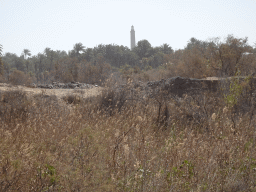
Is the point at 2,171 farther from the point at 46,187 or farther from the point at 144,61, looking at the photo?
the point at 144,61

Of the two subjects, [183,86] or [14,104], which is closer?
[14,104]

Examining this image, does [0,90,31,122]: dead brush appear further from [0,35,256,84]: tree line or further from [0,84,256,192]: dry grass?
[0,35,256,84]: tree line

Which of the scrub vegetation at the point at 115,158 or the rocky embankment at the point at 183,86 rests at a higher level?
the rocky embankment at the point at 183,86

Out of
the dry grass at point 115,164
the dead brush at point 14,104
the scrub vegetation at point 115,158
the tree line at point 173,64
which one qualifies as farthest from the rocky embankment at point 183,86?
the dry grass at point 115,164

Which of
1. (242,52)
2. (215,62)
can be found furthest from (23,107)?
(242,52)

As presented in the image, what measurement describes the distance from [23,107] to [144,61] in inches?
1701

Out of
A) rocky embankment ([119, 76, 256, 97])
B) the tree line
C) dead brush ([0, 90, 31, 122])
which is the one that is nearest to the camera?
dead brush ([0, 90, 31, 122])

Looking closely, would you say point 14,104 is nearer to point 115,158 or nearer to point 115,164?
point 115,158

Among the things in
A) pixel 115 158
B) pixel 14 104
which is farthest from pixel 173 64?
pixel 115 158

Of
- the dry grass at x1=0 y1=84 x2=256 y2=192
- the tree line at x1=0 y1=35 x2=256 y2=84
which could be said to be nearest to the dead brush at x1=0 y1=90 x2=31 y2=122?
the dry grass at x1=0 y1=84 x2=256 y2=192

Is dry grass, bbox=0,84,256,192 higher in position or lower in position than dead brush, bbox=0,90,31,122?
lower

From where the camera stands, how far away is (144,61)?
47938 millimetres

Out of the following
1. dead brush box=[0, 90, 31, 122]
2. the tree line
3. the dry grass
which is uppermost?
the tree line

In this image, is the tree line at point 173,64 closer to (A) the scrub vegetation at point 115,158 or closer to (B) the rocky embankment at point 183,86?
(B) the rocky embankment at point 183,86
